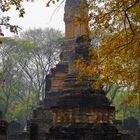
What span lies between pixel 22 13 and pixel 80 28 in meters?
15.5

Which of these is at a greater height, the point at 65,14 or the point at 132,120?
the point at 65,14

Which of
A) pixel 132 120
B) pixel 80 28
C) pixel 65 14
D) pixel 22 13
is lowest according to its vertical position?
pixel 132 120

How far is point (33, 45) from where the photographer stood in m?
43.8

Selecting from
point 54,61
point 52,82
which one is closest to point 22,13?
point 52,82

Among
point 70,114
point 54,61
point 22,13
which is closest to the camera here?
point 22,13

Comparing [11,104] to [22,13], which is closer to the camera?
Result: [22,13]

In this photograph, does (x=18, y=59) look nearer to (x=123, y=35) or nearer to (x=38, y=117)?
(x=38, y=117)

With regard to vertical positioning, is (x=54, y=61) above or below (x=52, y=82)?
above

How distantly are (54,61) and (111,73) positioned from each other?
101ft

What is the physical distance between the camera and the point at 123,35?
12.7 m

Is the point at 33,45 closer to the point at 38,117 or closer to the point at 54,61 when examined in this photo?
the point at 54,61

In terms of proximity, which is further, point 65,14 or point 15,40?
point 15,40

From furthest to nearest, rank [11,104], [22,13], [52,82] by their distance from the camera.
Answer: [11,104] → [52,82] → [22,13]

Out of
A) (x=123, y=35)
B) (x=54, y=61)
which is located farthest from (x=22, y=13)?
(x=54, y=61)
